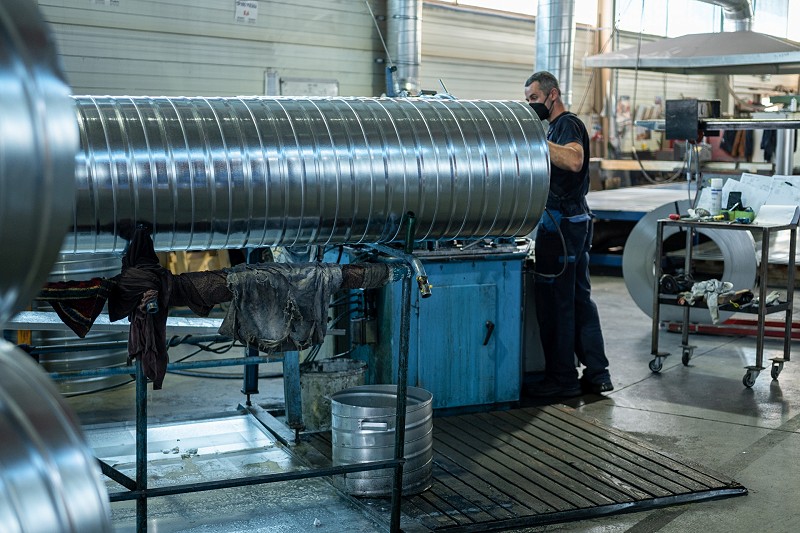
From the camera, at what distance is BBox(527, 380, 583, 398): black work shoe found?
4961mm

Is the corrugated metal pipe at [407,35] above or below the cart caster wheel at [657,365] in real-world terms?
above

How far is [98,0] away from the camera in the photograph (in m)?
7.18

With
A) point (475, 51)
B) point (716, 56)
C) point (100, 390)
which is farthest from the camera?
point (475, 51)

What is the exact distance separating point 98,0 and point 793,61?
5768 millimetres

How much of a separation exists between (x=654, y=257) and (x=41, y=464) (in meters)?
5.64

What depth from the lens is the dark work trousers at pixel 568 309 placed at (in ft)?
15.8

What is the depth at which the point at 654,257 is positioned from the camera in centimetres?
630

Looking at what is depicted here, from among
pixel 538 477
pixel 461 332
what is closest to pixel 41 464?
pixel 538 477

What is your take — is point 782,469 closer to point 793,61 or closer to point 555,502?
point 555,502

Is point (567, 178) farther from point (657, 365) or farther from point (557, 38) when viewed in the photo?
point (557, 38)

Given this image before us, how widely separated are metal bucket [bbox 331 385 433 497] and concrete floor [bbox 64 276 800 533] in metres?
0.15

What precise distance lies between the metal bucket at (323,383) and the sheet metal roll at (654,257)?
101 inches

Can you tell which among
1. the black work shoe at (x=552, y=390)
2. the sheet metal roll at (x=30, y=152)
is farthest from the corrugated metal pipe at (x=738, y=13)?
the sheet metal roll at (x=30, y=152)

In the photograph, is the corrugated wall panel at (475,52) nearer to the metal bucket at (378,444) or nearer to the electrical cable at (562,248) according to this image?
the electrical cable at (562,248)
